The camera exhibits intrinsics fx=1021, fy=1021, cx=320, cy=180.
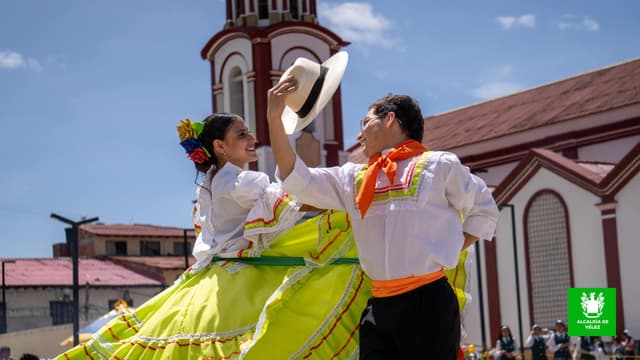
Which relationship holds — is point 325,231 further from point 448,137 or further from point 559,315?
point 448,137

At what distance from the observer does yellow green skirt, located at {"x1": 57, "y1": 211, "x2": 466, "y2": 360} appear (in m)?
4.52

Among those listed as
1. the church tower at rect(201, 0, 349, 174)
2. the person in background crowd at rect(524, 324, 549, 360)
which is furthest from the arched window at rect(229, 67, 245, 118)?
the person in background crowd at rect(524, 324, 549, 360)

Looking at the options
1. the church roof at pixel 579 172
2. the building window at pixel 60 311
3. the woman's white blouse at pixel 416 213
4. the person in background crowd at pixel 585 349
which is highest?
the church roof at pixel 579 172

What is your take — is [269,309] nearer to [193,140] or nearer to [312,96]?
[312,96]

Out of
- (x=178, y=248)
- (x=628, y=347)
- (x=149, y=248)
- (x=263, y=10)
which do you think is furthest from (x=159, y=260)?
(x=628, y=347)

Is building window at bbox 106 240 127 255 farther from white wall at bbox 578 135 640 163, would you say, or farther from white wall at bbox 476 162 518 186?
white wall at bbox 578 135 640 163

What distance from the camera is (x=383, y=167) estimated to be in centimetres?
412

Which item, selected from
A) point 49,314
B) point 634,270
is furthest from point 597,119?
point 49,314

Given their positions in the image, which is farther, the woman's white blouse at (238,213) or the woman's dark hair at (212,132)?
the woman's dark hair at (212,132)

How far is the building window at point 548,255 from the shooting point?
27922 millimetres

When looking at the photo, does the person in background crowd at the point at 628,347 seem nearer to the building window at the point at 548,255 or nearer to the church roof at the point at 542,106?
the building window at the point at 548,255

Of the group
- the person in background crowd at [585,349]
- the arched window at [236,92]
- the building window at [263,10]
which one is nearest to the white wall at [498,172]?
the arched window at [236,92]

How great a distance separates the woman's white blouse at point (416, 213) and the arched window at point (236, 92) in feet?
103

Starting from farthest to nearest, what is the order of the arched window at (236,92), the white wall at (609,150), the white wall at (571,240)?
A: the arched window at (236,92) < the white wall at (609,150) < the white wall at (571,240)
